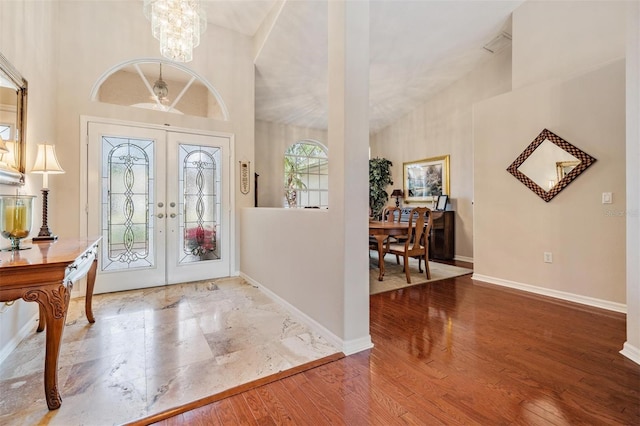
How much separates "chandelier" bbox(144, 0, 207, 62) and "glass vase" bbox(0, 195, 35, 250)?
63.6 inches

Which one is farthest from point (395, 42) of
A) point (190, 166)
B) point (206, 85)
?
point (190, 166)

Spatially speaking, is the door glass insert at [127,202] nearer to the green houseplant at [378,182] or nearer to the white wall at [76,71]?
the white wall at [76,71]

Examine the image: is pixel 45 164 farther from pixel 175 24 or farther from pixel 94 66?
pixel 94 66

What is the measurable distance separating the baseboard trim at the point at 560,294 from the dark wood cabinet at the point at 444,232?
1.49 meters

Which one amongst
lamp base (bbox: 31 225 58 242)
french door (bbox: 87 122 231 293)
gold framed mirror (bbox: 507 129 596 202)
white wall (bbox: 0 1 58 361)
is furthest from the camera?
french door (bbox: 87 122 231 293)

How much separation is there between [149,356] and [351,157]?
2006 millimetres

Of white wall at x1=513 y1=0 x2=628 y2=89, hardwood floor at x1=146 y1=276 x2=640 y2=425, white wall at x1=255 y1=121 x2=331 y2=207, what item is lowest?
hardwood floor at x1=146 y1=276 x2=640 y2=425

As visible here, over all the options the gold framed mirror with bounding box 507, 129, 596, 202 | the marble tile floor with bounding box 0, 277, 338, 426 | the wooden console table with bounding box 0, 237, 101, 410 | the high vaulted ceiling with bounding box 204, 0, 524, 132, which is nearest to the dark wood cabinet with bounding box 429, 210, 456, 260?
the gold framed mirror with bounding box 507, 129, 596, 202

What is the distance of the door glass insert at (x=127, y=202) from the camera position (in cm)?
336

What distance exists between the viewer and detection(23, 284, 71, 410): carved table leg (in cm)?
139

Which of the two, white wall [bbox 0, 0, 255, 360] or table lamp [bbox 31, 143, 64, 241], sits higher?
white wall [bbox 0, 0, 255, 360]

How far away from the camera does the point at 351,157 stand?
1987mm

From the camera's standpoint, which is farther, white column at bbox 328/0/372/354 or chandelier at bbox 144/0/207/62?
chandelier at bbox 144/0/207/62

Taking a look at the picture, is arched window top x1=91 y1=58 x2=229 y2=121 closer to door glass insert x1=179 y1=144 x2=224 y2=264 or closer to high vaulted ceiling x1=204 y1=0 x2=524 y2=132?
door glass insert x1=179 y1=144 x2=224 y2=264
